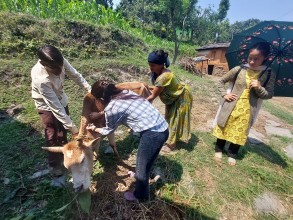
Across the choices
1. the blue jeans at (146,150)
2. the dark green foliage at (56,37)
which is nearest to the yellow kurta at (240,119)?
the blue jeans at (146,150)

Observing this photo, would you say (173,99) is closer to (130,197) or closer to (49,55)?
(130,197)

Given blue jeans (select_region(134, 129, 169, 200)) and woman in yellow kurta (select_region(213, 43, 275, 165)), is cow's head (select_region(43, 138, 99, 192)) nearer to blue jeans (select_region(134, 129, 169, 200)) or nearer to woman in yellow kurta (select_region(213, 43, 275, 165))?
blue jeans (select_region(134, 129, 169, 200))

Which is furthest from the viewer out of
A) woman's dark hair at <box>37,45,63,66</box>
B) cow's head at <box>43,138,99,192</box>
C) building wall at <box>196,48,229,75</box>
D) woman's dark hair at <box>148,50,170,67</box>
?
building wall at <box>196,48,229,75</box>

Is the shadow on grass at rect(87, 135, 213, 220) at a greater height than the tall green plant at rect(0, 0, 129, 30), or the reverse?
the tall green plant at rect(0, 0, 129, 30)

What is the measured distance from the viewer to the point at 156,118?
2.48m

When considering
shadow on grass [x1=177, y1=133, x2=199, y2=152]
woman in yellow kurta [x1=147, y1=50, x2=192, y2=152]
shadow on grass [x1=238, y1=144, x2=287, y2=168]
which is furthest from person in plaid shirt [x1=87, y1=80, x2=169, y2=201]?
shadow on grass [x1=238, y1=144, x2=287, y2=168]

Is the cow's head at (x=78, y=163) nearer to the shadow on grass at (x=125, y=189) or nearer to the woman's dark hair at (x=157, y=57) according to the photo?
the shadow on grass at (x=125, y=189)

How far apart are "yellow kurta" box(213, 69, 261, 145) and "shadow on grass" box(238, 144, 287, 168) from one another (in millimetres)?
681

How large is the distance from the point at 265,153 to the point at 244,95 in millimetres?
1779

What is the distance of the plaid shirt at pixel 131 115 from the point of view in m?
2.37

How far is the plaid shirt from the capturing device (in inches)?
93.2

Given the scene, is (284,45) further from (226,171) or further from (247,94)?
(226,171)

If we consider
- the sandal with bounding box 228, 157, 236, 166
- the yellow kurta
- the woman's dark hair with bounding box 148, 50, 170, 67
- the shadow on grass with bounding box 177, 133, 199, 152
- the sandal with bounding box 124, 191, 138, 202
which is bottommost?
the sandal with bounding box 228, 157, 236, 166

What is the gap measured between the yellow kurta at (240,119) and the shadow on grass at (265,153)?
2.23ft
